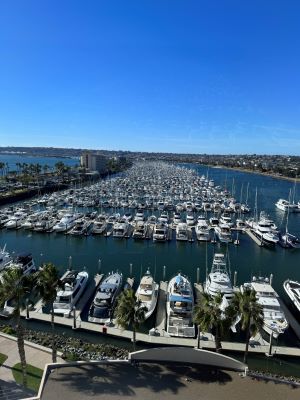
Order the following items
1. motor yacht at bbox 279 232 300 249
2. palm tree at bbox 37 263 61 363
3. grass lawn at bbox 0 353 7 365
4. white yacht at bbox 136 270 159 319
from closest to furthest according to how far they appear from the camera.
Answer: palm tree at bbox 37 263 61 363
grass lawn at bbox 0 353 7 365
white yacht at bbox 136 270 159 319
motor yacht at bbox 279 232 300 249

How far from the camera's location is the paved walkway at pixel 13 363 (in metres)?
20.0

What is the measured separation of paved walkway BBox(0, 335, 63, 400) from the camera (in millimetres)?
19973

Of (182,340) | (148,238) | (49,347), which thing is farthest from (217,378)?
(148,238)

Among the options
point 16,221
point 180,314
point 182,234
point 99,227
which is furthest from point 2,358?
point 16,221

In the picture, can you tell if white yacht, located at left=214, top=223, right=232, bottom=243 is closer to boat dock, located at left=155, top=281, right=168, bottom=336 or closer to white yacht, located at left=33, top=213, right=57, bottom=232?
boat dock, located at left=155, top=281, right=168, bottom=336

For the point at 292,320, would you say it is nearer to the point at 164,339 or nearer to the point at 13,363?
the point at 164,339

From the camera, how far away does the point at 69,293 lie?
1350 inches

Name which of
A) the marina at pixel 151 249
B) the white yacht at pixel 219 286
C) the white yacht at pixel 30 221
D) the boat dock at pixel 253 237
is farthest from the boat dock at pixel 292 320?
the white yacht at pixel 30 221

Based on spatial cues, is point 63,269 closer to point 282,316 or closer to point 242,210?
point 282,316

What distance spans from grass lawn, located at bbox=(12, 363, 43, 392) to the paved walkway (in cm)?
29

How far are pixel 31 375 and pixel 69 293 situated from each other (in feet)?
39.0

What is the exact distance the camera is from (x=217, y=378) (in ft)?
58.6

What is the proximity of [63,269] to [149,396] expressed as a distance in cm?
3447

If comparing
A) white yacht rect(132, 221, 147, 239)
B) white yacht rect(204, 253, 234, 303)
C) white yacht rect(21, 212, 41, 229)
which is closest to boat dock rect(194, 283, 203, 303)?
white yacht rect(204, 253, 234, 303)
